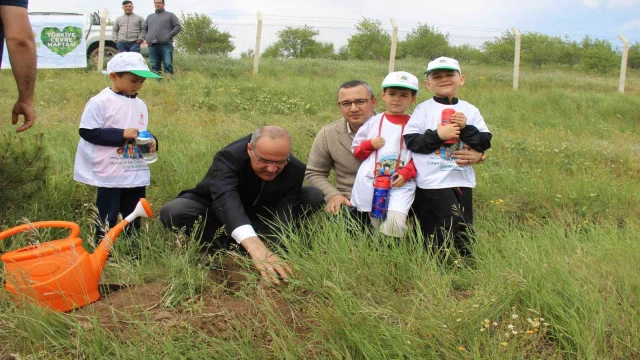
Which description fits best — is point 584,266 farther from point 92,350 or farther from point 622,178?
point 622,178

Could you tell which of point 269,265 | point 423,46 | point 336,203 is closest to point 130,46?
point 336,203

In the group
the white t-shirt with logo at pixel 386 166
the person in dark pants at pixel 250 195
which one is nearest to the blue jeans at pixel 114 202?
the person in dark pants at pixel 250 195

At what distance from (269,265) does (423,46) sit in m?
19.8

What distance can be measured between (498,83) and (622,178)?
891cm

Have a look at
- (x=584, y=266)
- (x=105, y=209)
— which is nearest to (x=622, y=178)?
(x=584, y=266)

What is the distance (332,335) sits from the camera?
209 cm

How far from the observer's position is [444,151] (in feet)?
11.1

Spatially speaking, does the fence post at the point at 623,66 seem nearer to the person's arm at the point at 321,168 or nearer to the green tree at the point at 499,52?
the green tree at the point at 499,52

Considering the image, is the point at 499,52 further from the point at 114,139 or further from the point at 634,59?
the point at 114,139

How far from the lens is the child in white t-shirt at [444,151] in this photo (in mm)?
3307

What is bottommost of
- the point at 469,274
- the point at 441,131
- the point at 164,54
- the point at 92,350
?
the point at 92,350

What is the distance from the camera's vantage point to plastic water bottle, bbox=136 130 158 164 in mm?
3607

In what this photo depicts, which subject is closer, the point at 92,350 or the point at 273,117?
the point at 92,350

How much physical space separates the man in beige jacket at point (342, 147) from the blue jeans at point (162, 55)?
800 centimetres
